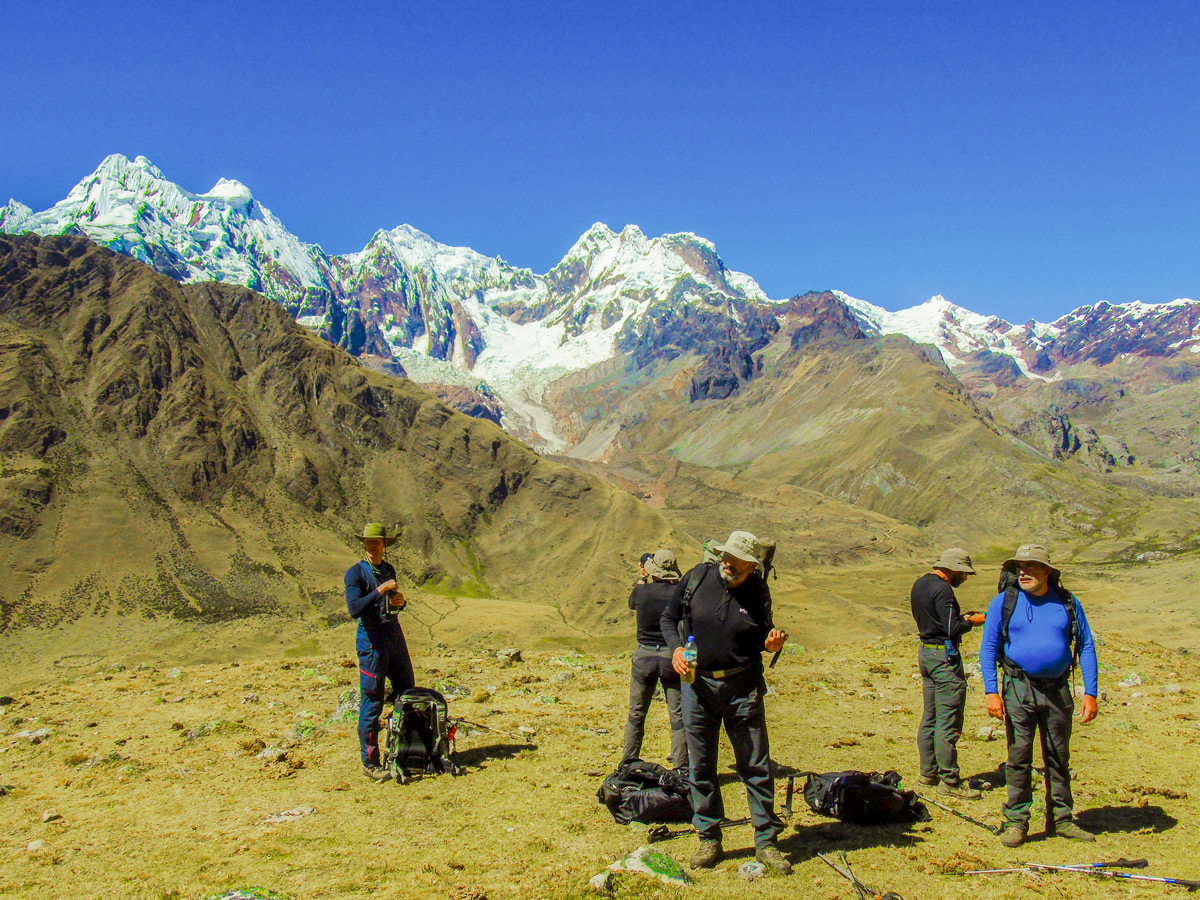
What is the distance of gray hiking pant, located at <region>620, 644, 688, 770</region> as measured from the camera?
9.84m

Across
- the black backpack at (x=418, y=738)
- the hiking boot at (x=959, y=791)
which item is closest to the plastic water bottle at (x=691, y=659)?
the black backpack at (x=418, y=738)

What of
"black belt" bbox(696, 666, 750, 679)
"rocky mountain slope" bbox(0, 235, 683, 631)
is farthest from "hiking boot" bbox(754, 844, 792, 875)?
"rocky mountain slope" bbox(0, 235, 683, 631)

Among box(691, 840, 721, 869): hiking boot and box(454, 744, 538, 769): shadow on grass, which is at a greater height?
box(691, 840, 721, 869): hiking boot

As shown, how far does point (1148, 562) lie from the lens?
351 feet

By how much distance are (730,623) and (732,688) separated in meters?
0.71

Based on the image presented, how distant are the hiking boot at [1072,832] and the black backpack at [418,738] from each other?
24.9 feet

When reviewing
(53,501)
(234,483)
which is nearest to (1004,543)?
(234,483)

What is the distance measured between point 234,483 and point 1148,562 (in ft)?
429

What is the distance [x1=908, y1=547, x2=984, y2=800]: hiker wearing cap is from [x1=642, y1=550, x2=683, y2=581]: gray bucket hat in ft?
11.0

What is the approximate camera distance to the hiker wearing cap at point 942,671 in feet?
32.5

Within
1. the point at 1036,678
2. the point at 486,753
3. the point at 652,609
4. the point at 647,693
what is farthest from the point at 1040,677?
the point at 486,753

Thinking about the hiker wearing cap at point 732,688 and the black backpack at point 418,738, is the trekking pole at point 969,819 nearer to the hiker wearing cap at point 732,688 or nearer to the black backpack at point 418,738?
the hiker wearing cap at point 732,688

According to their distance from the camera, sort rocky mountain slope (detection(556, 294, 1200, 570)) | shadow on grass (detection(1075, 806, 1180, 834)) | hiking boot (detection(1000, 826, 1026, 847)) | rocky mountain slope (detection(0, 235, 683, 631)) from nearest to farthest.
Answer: hiking boot (detection(1000, 826, 1026, 847)) < shadow on grass (detection(1075, 806, 1180, 834)) < rocky mountain slope (detection(0, 235, 683, 631)) < rocky mountain slope (detection(556, 294, 1200, 570))

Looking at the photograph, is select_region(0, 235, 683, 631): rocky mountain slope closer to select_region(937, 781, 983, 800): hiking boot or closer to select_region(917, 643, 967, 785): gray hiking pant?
select_region(917, 643, 967, 785): gray hiking pant
